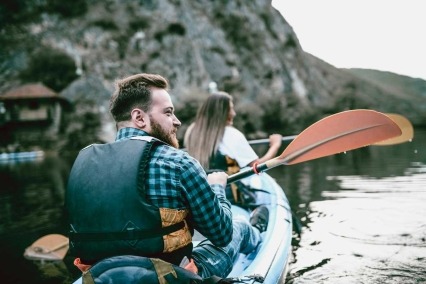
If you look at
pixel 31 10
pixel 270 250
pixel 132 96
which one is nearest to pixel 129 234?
pixel 132 96

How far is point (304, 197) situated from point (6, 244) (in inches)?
163

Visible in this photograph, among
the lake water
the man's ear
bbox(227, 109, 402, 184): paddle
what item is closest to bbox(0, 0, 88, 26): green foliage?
the lake water

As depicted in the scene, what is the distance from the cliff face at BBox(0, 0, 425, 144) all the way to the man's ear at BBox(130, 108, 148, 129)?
76.0ft

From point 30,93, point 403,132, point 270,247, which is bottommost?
point 270,247

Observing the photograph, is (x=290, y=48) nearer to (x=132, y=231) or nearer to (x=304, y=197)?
(x=304, y=197)

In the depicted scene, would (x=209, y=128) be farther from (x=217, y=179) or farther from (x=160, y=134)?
(x=160, y=134)

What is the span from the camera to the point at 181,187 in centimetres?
137

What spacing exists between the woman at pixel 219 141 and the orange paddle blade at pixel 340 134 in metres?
0.42

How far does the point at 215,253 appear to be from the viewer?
182cm

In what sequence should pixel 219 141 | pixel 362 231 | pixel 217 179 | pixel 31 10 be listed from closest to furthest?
pixel 217 179 < pixel 219 141 < pixel 362 231 < pixel 31 10

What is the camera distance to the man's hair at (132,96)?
4.93 feet

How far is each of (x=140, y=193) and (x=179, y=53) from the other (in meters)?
29.8

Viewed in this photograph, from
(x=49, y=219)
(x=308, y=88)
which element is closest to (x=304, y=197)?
(x=49, y=219)

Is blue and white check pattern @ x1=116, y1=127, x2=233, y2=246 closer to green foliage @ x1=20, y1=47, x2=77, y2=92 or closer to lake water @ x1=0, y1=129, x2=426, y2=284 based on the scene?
lake water @ x1=0, y1=129, x2=426, y2=284
